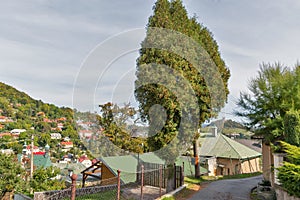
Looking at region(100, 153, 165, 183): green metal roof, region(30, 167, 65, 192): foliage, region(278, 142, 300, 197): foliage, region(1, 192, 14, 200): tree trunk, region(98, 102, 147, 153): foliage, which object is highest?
region(98, 102, 147, 153): foliage

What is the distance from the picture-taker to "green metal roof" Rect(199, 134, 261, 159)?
21894 mm

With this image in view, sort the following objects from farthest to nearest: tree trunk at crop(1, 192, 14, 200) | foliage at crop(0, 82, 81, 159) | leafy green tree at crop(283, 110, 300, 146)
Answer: foliage at crop(0, 82, 81, 159)
tree trunk at crop(1, 192, 14, 200)
leafy green tree at crop(283, 110, 300, 146)

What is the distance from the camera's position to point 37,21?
910cm

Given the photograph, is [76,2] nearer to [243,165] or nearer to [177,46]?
[177,46]

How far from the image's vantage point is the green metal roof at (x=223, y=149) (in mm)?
21894

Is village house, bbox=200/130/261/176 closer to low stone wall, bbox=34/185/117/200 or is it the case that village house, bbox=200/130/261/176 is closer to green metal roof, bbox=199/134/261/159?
green metal roof, bbox=199/134/261/159

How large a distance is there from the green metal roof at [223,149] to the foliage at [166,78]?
12.5 meters

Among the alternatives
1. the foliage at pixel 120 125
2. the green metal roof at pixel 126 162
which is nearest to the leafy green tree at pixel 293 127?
the foliage at pixel 120 125

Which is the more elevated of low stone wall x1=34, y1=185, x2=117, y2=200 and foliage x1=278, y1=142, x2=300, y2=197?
foliage x1=278, y1=142, x2=300, y2=197

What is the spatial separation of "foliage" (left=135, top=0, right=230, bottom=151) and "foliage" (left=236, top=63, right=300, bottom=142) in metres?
1.83

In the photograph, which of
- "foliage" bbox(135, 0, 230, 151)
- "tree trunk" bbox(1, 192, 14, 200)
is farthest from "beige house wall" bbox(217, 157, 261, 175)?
"tree trunk" bbox(1, 192, 14, 200)

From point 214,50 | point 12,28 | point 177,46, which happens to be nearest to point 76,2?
point 12,28

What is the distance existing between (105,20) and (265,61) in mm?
6460

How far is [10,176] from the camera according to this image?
11.7m
